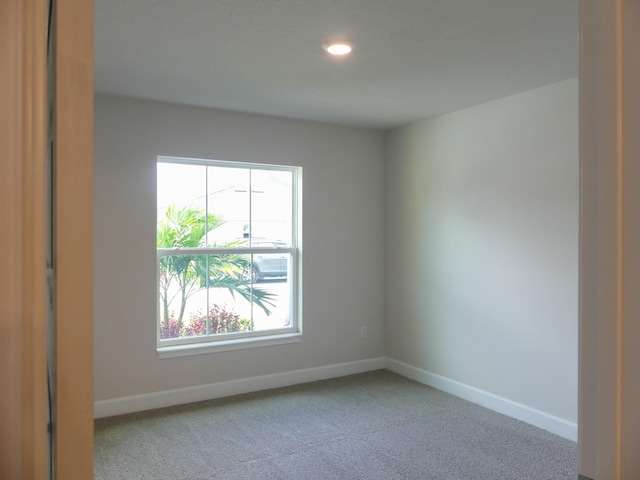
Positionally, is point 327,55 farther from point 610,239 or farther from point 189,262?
point 610,239

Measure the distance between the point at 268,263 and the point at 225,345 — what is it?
0.86 metres

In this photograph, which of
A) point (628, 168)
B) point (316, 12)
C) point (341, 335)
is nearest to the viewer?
point (628, 168)

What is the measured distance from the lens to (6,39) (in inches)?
18.9

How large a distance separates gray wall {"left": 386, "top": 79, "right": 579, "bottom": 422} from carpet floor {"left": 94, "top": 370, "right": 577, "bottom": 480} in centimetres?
42

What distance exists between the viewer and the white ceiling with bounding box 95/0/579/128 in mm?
2246

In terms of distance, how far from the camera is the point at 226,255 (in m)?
4.25

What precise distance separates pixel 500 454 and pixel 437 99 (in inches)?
104

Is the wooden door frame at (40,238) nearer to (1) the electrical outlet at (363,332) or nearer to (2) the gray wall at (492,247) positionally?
(2) the gray wall at (492,247)

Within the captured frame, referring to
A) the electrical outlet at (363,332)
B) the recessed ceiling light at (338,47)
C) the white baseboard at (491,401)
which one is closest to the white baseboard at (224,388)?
the electrical outlet at (363,332)

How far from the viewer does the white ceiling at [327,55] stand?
7.37ft

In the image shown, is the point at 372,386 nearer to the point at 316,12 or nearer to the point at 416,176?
the point at 416,176

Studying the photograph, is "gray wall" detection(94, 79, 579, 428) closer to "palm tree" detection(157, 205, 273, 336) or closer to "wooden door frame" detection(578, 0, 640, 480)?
"palm tree" detection(157, 205, 273, 336)

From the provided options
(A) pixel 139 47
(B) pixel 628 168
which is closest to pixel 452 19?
(A) pixel 139 47

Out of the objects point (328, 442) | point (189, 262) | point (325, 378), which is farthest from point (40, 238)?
point (325, 378)
